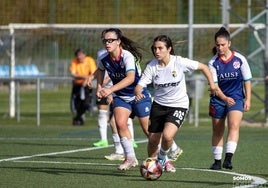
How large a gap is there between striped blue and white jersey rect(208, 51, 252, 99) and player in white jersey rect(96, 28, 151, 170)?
46.6 inches

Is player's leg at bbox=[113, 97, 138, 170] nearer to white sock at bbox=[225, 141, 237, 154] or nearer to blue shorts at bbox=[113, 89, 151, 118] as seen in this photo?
blue shorts at bbox=[113, 89, 151, 118]

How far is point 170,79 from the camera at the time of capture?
12.9 meters

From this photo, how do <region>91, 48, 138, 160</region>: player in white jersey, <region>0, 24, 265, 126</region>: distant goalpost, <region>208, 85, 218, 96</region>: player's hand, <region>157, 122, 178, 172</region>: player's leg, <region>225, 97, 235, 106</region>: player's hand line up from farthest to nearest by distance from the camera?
<region>0, 24, 265, 126</region>: distant goalpost → <region>91, 48, 138, 160</region>: player in white jersey → <region>225, 97, 235, 106</region>: player's hand → <region>208, 85, 218, 96</region>: player's hand → <region>157, 122, 178, 172</region>: player's leg

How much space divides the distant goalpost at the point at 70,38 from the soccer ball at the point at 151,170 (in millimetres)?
14802

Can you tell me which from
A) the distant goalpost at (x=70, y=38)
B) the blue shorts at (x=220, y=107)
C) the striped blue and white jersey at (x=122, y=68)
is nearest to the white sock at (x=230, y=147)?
the blue shorts at (x=220, y=107)

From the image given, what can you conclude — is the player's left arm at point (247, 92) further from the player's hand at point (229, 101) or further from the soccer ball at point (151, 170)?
the soccer ball at point (151, 170)

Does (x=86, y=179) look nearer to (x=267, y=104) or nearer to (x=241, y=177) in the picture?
(x=241, y=177)

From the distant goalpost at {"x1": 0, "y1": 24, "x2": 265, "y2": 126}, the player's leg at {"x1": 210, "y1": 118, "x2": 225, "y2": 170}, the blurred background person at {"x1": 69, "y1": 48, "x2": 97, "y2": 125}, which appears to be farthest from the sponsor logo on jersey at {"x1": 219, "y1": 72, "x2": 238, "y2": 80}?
the distant goalpost at {"x1": 0, "y1": 24, "x2": 265, "y2": 126}

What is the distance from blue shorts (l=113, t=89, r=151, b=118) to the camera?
1395 centimetres

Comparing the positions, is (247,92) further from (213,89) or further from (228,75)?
(213,89)

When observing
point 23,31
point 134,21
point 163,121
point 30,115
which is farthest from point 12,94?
point 163,121

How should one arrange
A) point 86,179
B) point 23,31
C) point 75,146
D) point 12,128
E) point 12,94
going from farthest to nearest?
point 23,31
point 12,94
point 12,128
point 75,146
point 86,179

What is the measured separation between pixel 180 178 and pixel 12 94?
16.5m

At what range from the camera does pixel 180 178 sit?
1242 centimetres
